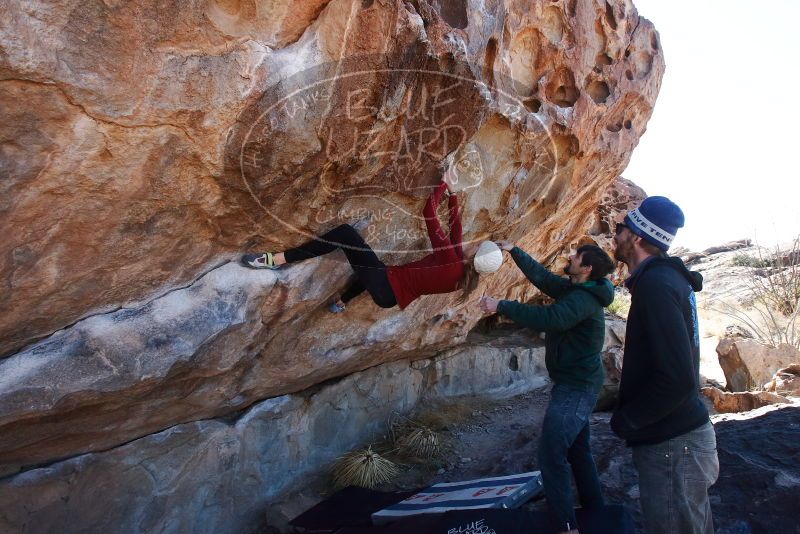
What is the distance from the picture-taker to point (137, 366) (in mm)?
3023

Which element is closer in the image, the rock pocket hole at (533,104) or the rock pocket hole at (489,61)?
the rock pocket hole at (489,61)

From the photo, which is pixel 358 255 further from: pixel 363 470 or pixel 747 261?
pixel 747 261

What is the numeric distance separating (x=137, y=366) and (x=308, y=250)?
112cm

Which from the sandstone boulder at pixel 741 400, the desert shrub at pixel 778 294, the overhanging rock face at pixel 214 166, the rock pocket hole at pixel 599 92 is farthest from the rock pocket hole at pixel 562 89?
the desert shrub at pixel 778 294

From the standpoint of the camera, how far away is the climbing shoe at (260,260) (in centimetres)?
332

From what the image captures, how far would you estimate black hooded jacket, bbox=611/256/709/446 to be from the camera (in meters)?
2.22

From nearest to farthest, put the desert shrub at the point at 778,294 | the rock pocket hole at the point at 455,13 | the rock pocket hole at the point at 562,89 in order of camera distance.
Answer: the rock pocket hole at the point at 455,13, the rock pocket hole at the point at 562,89, the desert shrub at the point at 778,294

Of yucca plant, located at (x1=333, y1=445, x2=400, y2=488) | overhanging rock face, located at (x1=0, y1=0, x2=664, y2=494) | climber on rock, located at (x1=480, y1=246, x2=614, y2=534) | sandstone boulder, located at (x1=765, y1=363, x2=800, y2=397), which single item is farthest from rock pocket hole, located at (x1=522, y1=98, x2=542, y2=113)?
sandstone boulder, located at (x1=765, y1=363, x2=800, y2=397)

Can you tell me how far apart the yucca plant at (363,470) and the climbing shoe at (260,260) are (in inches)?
84.9

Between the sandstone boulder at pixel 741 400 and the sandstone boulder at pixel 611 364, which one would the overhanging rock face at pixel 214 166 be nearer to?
the sandstone boulder at pixel 611 364

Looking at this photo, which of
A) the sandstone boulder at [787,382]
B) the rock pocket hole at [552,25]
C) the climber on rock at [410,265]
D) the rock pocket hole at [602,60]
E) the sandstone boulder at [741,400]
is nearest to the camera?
the climber on rock at [410,265]

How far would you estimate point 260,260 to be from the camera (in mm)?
3352

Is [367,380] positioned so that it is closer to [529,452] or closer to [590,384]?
[529,452]

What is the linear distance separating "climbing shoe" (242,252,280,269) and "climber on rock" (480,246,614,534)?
1230 millimetres
